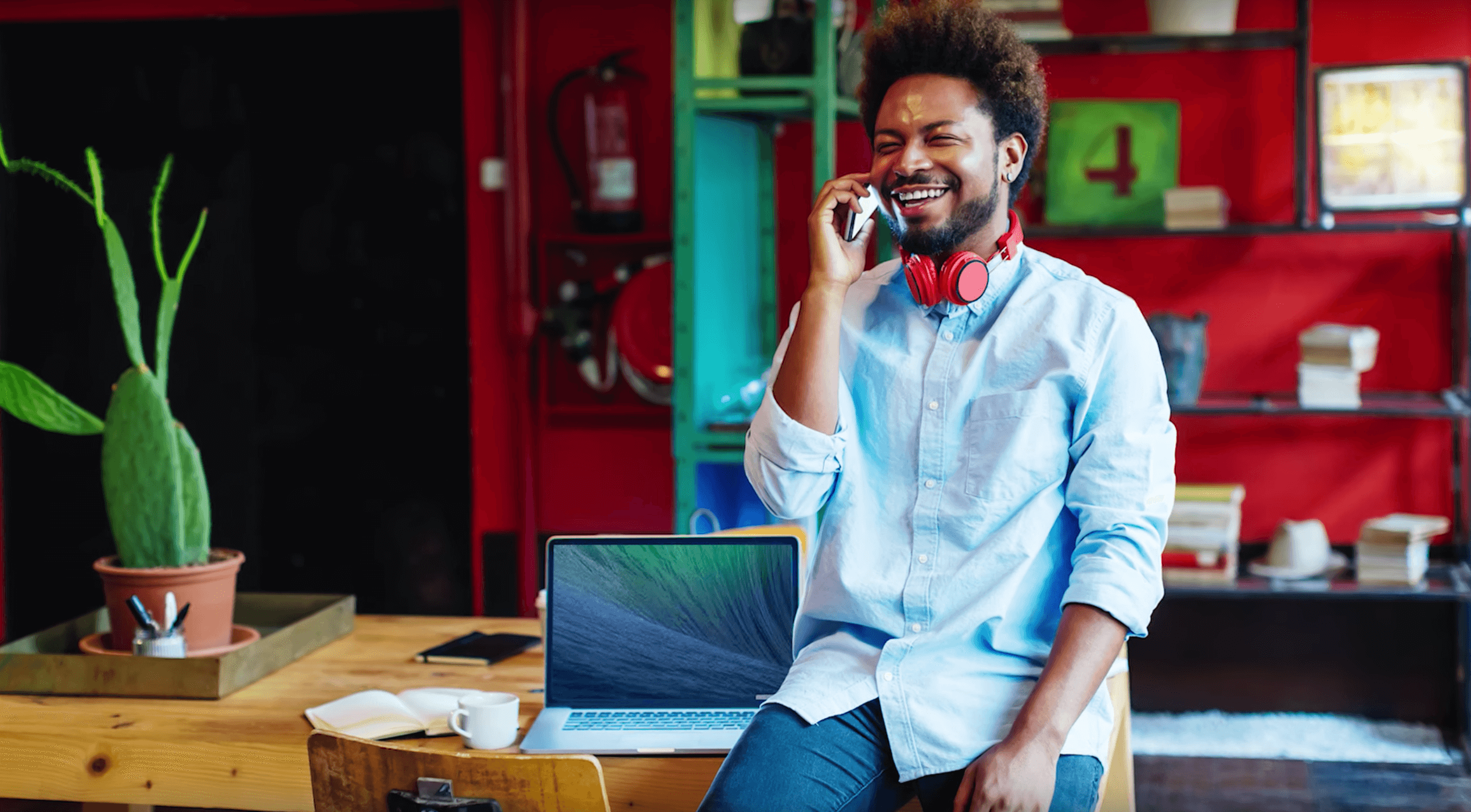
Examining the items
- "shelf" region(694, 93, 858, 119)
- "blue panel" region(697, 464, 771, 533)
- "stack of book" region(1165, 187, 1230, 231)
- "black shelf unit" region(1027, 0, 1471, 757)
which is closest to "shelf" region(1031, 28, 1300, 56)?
"black shelf unit" region(1027, 0, 1471, 757)

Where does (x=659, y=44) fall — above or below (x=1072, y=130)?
above

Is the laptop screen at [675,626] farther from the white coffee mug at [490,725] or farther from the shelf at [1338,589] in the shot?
the shelf at [1338,589]

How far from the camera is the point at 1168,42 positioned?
3.69m

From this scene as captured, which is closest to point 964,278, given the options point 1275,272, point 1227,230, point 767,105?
point 767,105

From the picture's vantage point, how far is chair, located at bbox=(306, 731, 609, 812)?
125 cm

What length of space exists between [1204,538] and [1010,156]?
2255 millimetres

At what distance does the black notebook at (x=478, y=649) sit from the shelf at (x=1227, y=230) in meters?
2.10

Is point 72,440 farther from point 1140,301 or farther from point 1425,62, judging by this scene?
point 1425,62

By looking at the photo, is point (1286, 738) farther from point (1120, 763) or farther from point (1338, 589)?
point (1120, 763)

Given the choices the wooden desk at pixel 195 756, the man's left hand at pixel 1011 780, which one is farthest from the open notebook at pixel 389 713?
the man's left hand at pixel 1011 780

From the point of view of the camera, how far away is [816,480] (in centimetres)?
167

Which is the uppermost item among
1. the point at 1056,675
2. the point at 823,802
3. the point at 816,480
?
the point at 816,480

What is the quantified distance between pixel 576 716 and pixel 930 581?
50 centimetres

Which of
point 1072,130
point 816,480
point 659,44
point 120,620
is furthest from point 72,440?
point 816,480
